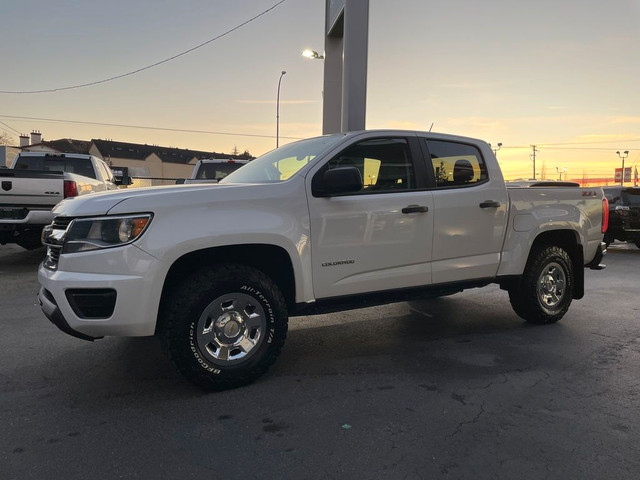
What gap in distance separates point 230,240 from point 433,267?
6.47 ft

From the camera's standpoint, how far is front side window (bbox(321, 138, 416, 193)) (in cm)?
423

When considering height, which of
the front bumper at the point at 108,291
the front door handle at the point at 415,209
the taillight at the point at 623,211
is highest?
the taillight at the point at 623,211

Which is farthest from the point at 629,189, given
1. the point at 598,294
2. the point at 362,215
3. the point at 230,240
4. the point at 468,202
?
the point at 230,240

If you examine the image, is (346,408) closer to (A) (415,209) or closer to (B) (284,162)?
(A) (415,209)

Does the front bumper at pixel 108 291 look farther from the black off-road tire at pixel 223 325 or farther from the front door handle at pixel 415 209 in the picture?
the front door handle at pixel 415 209

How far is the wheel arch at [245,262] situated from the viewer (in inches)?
140

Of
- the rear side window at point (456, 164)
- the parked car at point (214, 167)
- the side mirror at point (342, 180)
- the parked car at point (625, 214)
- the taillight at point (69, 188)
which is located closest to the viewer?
the side mirror at point (342, 180)

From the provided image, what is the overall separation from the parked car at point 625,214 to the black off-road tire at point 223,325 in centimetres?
1228

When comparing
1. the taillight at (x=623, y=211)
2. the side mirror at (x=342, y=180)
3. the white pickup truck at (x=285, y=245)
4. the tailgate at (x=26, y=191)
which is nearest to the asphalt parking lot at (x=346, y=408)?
the white pickup truck at (x=285, y=245)

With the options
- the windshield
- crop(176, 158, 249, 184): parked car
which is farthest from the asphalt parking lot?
crop(176, 158, 249, 184): parked car

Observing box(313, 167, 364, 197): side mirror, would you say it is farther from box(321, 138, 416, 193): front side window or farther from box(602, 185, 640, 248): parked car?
box(602, 185, 640, 248): parked car

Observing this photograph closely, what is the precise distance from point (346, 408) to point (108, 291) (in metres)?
1.77

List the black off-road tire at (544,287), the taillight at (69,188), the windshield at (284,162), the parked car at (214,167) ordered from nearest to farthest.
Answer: the windshield at (284,162) → the black off-road tire at (544,287) → the taillight at (69,188) → the parked car at (214,167)

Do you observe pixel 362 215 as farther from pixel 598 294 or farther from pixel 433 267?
pixel 598 294
